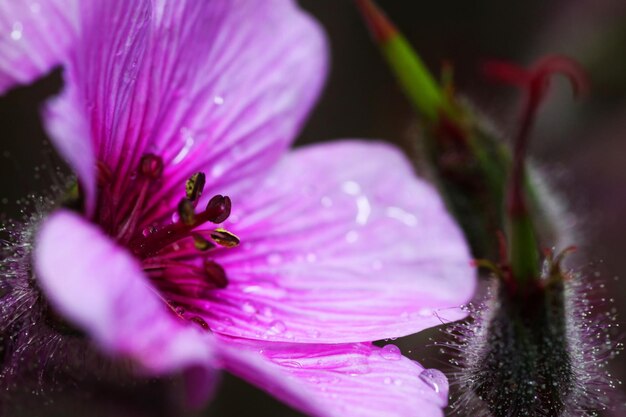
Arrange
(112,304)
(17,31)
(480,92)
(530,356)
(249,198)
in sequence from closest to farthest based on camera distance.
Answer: (112,304)
(17,31)
(530,356)
(249,198)
(480,92)

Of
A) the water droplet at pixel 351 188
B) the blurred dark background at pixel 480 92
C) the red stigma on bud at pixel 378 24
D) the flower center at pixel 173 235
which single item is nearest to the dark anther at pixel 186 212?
the flower center at pixel 173 235

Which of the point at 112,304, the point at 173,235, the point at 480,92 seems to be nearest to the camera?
the point at 112,304

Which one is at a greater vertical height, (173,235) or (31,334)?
(173,235)

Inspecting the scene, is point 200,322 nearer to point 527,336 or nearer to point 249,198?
point 249,198

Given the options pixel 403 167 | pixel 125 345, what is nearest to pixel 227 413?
pixel 403 167

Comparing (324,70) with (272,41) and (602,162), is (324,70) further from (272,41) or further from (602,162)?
(602,162)

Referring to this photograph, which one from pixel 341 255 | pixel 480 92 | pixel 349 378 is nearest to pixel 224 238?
pixel 341 255

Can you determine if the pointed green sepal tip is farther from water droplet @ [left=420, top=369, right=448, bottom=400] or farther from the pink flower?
water droplet @ [left=420, top=369, right=448, bottom=400]
